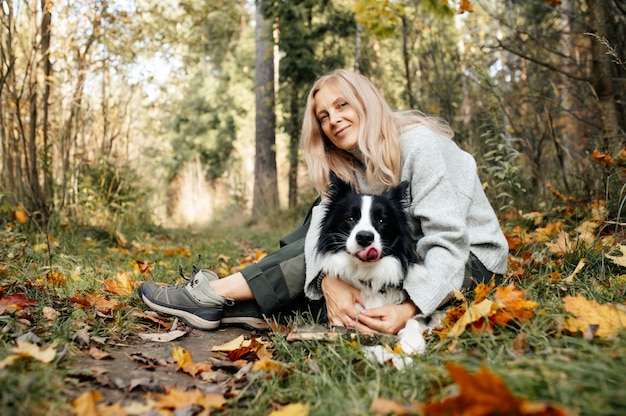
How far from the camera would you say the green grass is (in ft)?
4.41

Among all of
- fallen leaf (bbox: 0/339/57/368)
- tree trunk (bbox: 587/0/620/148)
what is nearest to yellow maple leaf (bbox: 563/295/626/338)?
fallen leaf (bbox: 0/339/57/368)

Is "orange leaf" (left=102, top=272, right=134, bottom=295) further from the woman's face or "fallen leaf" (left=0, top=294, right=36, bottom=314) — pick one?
the woman's face

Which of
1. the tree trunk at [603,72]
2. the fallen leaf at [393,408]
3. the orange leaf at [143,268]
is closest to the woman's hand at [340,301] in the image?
the fallen leaf at [393,408]

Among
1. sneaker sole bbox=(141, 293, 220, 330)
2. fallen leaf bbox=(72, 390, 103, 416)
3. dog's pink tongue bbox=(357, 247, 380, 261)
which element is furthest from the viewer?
sneaker sole bbox=(141, 293, 220, 330)

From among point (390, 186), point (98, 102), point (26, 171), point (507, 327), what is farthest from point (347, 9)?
point (507, 327)

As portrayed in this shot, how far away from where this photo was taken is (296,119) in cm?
1109

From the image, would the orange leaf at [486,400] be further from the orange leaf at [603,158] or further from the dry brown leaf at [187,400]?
the orange leaf at [603,158]

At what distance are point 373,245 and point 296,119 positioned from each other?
910 centimetres

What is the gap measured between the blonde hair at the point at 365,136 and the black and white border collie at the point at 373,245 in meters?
0.29

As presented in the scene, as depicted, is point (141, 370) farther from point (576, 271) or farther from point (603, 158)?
point (603, 158)

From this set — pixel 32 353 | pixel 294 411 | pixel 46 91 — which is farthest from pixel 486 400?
pixel 46 91

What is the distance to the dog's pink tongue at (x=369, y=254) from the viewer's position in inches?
89.6

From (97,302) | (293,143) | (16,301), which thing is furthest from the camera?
(293,143)

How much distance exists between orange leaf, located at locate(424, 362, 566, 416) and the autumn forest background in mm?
159
